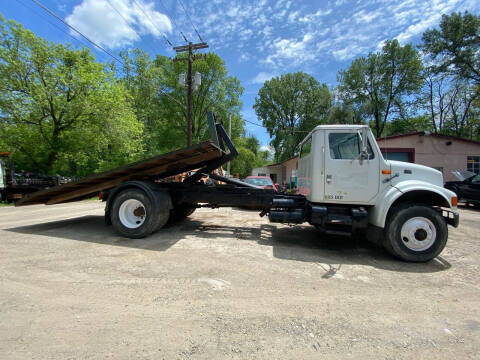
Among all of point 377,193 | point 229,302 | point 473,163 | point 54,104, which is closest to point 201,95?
point 54,104

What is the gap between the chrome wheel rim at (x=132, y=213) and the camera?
470 centimetres

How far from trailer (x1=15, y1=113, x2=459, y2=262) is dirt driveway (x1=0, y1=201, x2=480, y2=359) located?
525 millimetres

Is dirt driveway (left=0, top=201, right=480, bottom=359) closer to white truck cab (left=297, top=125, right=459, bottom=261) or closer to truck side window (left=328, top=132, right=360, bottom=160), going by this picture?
white truck cab (left=297, top=125, right=459, bottom=261)

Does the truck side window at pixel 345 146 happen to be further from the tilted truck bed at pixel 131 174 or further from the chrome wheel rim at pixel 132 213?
the chrome wheel rim at pixel 132 213

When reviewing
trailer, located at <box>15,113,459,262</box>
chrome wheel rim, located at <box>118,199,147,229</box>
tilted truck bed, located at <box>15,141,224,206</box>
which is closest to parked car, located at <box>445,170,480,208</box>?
trailer, located at <box>15,113,459,262</box>

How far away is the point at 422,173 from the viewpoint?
390 cm

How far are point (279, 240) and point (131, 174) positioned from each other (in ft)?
12.3

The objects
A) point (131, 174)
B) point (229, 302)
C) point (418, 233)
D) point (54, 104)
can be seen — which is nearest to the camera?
point (229, 302)

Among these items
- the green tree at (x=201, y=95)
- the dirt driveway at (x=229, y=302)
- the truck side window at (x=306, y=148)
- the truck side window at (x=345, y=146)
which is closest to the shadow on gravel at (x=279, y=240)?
the dirt driveway at (x=229, y=302)

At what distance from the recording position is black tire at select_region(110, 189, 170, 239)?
4.50 m

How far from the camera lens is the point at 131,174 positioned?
508cm

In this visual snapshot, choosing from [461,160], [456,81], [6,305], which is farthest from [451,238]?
[456,81]

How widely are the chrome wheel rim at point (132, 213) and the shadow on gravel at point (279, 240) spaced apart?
1.20 ft

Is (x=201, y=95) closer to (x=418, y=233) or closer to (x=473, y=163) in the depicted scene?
(x=473, y=163)
